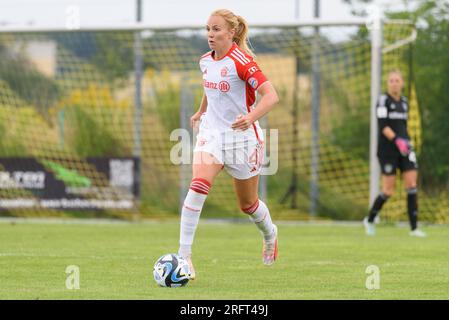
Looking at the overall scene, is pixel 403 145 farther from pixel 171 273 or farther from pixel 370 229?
pixel 171 273

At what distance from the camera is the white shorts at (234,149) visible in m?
9.12

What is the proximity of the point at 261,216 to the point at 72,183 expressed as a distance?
9434mm

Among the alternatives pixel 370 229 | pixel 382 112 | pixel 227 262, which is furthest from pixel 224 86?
pixel 370 229

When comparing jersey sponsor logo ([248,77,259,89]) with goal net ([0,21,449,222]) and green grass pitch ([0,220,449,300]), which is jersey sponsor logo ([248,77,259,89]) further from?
goal net ([0,21,449,222])

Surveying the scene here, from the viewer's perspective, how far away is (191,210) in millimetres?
8961

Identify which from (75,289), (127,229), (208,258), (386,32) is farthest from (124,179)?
(75,289)

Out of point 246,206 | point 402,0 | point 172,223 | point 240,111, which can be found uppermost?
point 402,0

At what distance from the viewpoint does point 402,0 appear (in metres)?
20.4

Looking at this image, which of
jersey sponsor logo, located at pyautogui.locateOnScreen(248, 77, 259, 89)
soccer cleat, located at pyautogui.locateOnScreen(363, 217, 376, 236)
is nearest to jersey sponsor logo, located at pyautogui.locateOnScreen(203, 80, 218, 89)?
jersey sponsor logo, located at pyautogui.locateOnScreen(248, 77, 259, 89)

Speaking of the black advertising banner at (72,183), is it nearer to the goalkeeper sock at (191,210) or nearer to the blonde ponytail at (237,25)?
the blonde ponytail at (237,25)

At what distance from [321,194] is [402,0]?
13.2 feet

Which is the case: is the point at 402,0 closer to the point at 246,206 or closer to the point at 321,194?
the point at 321,194

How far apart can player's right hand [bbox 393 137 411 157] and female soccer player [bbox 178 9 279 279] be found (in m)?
6.09

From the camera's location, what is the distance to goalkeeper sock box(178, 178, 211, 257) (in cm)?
891
